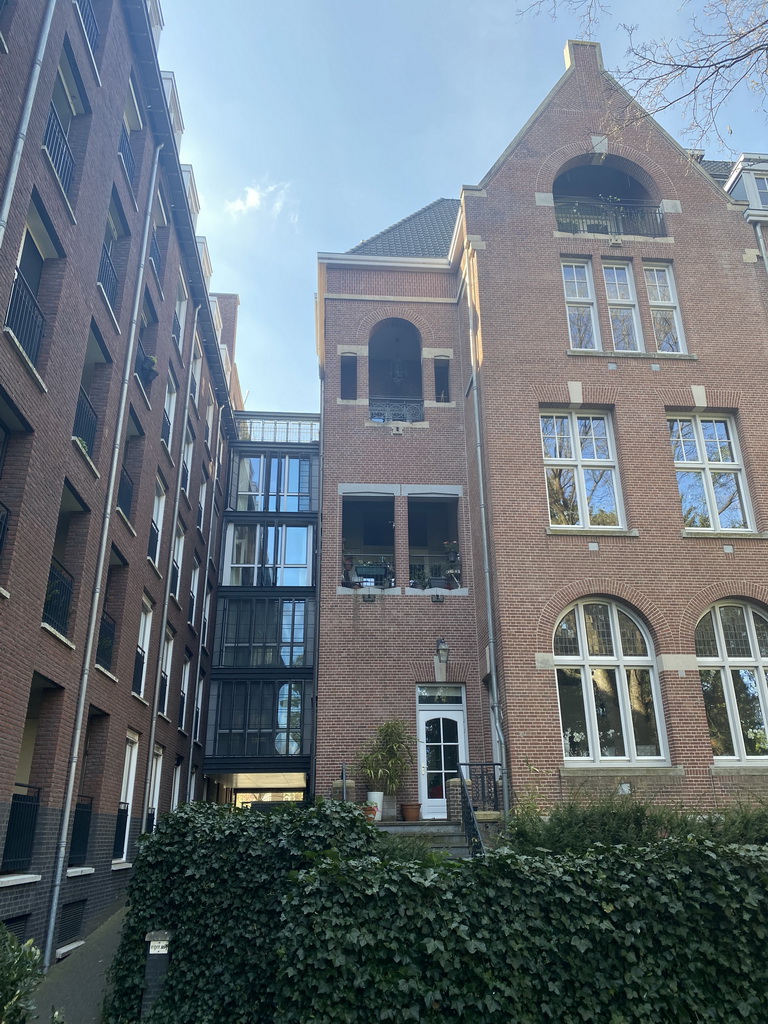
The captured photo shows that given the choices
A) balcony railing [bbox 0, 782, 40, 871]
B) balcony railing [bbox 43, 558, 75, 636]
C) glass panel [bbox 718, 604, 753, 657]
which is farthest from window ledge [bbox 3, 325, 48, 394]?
glass panel [bbox 718, 604, 753, 657]

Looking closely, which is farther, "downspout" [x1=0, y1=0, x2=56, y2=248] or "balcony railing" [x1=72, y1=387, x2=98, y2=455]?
"balcony railing" [x1=72, y1=387, x2=98, y2=455]

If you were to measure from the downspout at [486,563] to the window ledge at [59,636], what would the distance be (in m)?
7.56

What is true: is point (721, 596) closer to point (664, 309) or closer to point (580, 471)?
point (580, 471)

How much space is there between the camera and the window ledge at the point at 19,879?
34.3ft

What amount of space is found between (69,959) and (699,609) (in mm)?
12193

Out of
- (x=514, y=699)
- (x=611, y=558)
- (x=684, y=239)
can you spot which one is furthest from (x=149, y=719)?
(x=684, y=239)

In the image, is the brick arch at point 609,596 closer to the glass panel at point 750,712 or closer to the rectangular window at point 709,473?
the glass panel at point 750,712

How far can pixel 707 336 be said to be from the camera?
17.7 m

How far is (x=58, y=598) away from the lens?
44.0 feet

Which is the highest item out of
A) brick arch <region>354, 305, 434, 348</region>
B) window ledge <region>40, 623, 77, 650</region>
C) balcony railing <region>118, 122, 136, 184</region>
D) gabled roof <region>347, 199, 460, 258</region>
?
gabled roof <region>347, 199, 460, 258</region>

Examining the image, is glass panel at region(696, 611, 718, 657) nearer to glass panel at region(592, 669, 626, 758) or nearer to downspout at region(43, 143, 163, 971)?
glass panel at region(592, 669, 626, 758)

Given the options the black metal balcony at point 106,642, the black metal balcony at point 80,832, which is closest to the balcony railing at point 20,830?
the black metal balcony at point 80,832

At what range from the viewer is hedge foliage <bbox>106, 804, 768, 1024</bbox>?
23.1 feet

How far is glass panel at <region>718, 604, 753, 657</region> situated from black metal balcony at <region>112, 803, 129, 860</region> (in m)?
12.3
